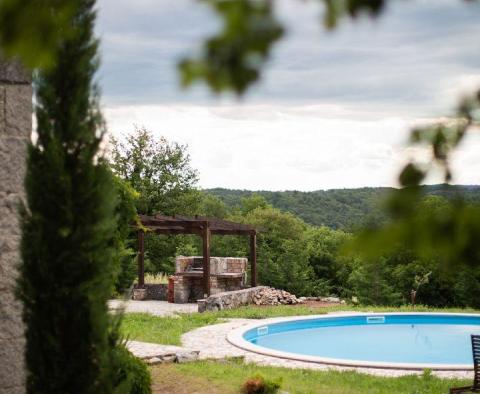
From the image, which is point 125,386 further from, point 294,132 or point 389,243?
point 294,132

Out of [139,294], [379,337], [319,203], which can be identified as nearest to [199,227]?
[139,294]

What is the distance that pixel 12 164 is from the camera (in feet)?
15.8

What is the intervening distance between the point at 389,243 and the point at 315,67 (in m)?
1.30

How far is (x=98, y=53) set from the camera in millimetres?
4582

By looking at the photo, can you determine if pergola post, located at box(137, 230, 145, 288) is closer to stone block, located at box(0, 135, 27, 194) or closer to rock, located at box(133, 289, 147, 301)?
rock, located at box(133, 289, 147, 301)

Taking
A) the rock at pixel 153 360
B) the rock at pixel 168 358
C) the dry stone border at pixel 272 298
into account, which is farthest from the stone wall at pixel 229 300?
the rock at pixel 153 360

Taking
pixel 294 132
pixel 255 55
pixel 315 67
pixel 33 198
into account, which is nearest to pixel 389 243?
pixel 255 55

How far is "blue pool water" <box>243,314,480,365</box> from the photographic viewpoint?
14.4 m

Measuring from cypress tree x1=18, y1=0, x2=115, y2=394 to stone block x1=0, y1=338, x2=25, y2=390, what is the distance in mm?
336

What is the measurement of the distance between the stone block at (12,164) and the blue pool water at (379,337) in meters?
9.54

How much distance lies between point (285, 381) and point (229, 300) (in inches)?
395

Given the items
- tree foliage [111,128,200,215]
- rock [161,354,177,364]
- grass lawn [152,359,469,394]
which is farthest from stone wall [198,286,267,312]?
tree foliage [111,128,200,215]

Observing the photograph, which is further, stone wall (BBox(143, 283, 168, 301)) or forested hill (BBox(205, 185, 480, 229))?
forested hill (BBox(205, 185, 480, 229))

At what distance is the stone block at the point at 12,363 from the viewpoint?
4789 millimetres
